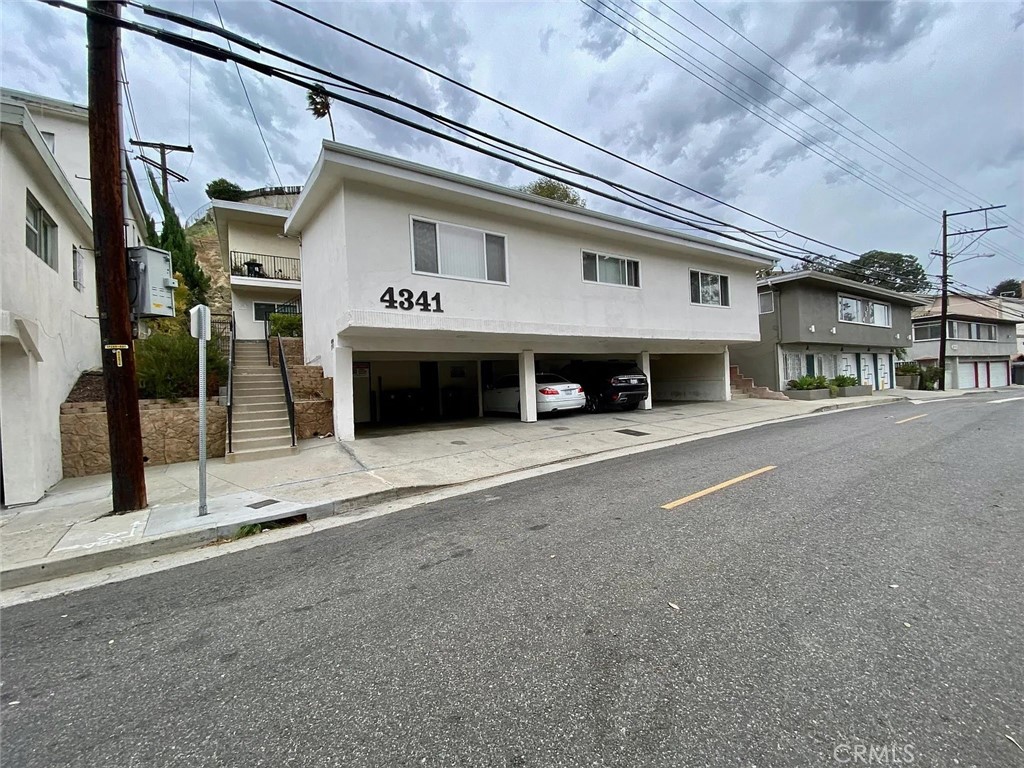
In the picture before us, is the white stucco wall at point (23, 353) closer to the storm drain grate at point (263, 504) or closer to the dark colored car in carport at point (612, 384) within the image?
the storm drain grate at point (263, 504)

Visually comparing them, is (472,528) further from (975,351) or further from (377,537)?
(975,351)

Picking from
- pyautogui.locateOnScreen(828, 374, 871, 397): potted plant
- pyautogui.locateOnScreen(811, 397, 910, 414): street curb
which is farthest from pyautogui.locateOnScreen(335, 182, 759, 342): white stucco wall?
pyautogui.locateOnScreen(828, 374, 871, 397): potted plant

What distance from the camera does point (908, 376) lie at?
32688 mm

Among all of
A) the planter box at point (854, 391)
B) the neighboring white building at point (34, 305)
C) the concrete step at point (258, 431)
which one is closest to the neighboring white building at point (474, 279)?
the concrete step at point (258, 431)

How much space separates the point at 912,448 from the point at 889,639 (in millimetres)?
7718

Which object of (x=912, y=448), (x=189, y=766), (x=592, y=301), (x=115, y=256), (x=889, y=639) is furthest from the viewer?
(x=592, y=301)

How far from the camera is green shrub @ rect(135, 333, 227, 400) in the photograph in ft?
34.4

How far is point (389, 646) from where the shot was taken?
9.90 ft

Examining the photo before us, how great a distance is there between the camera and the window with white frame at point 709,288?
17469mm

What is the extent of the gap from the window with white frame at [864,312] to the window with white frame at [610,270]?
1686 cm

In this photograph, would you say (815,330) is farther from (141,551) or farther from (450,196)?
(141,551)

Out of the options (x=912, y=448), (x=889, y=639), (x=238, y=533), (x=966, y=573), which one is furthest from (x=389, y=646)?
(x=912, y=448)

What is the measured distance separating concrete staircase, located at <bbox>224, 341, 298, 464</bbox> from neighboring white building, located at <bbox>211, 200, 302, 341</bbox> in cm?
878

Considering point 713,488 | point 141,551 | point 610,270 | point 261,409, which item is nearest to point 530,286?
point 610,270
